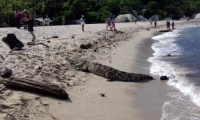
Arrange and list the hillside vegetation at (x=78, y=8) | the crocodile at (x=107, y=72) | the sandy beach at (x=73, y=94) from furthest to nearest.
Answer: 1. the hillside vegetation at (x=78, y=8)
2. the crocodile at (x=107, y=72)
3. the sandy beach at (x=73, y=94)

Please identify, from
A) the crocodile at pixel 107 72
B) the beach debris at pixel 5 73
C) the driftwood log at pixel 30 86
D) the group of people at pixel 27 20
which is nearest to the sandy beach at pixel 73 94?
the driftwood log at pixel 30 86

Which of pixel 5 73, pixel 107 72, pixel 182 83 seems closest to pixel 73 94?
pixel 5 73

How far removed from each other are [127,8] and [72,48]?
5127 centimetres

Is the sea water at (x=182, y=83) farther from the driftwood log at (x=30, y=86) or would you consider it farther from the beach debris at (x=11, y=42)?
the beach debris at (x=11, y=42)

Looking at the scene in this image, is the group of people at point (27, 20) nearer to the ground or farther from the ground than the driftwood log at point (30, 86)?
farther from the ground

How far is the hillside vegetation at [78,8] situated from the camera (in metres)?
41.3

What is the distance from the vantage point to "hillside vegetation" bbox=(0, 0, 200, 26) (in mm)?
41259

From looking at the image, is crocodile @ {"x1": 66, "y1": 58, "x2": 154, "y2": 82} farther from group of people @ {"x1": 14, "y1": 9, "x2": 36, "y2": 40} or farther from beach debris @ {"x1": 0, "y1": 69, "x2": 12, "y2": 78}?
group of people @ {"x1": 14, "y1": 9, "x2": 36, "y2": 40}

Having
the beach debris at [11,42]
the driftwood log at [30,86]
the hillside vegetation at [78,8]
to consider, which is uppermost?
the hillside vegetation at [78,8]

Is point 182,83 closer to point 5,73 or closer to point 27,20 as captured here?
point 5,73

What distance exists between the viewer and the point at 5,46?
13867 mm

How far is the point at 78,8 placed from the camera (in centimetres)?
5369

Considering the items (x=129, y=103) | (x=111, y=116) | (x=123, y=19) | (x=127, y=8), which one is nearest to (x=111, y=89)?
(x=129, y=103)

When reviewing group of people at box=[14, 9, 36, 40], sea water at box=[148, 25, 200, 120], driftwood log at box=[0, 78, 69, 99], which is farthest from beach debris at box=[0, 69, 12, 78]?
group of people at box=[14, 9, 36, 40]
